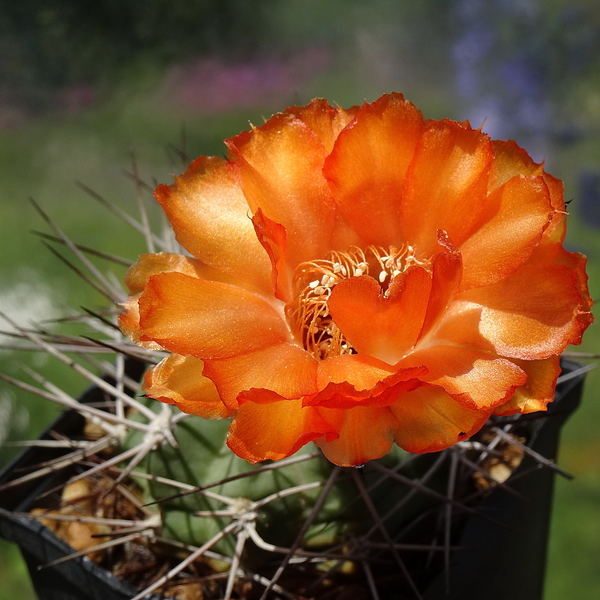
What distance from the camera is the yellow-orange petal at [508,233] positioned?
31 centimetres

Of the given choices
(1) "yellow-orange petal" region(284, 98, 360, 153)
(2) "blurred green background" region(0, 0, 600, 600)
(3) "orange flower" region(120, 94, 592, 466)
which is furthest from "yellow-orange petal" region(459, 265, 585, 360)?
(2) "blurred green background" region(0, 0, 600, 600)

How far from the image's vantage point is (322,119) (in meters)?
0.36

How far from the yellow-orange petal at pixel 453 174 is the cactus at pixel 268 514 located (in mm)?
132

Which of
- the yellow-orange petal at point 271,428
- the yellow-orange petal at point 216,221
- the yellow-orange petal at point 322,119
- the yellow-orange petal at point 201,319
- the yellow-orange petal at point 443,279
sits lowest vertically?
the yellow-orange petal at point 271,428

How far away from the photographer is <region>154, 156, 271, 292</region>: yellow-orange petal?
352mm

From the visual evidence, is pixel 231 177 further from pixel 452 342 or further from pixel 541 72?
pixel 541 72

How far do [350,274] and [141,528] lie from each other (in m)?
0.19

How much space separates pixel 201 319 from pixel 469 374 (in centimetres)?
11

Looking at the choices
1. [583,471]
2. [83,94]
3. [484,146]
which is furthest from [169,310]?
[83,94]

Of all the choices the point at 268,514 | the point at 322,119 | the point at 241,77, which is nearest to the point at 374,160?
the point at 322,119

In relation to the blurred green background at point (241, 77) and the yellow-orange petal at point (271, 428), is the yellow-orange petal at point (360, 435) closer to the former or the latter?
the yellow-orange petal at point (271, 428)

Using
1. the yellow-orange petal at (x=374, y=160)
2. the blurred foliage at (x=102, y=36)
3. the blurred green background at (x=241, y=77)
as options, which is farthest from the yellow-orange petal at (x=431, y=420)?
the blurred foliage at (x=102, y=36)

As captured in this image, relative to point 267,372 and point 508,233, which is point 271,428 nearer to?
point 267,372

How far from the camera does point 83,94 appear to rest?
1.46 meters
